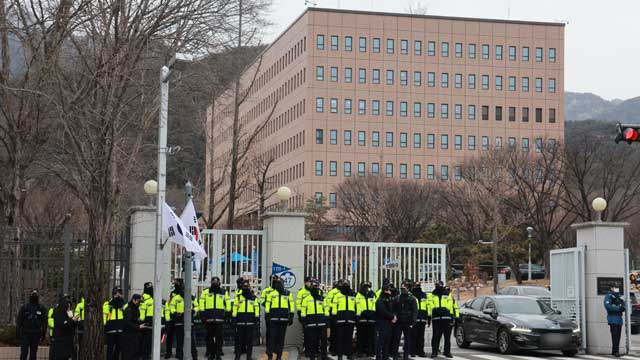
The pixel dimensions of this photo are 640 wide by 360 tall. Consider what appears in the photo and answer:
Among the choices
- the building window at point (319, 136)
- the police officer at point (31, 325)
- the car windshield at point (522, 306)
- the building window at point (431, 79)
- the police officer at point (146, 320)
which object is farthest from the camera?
the building window at point (431, 79)

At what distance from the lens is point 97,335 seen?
786 inches

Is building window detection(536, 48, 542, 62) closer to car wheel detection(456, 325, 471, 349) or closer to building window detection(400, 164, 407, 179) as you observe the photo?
building window detection(400, 164, 407, 179)

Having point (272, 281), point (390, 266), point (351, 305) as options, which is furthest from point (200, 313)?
point (390, 266)

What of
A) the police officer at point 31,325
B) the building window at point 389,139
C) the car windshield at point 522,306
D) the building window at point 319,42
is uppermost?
the building window at point 319,42

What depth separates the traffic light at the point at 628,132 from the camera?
22.8 meters

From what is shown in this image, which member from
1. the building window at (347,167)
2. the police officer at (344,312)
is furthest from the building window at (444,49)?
the police officer at (344,312)

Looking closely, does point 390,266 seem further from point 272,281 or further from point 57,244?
point 57,244

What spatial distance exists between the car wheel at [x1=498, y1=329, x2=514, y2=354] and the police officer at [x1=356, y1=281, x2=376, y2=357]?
133 inches

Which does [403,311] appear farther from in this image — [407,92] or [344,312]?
[407,92]

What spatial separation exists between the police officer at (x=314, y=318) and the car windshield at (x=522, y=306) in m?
5.30

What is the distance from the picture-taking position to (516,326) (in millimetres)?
24375

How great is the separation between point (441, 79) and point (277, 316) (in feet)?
277

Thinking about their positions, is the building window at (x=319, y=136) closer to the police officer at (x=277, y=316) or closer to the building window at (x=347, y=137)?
the building window at (x=347, y=137)

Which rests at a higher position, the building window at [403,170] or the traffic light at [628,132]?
the building window at [403,170]
